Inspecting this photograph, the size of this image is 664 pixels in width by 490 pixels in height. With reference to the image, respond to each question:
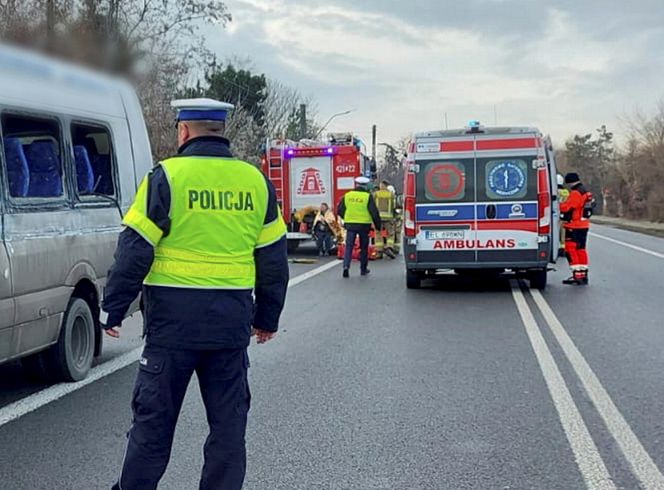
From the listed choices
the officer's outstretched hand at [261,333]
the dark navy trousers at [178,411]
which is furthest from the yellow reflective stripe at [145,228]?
the officer's outstretched hand at [261,333]

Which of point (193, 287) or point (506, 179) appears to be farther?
point (506, 179)

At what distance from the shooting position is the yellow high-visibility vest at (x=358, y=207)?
16.0 meters

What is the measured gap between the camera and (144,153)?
832 cm

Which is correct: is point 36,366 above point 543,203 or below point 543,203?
below

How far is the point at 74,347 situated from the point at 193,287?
374 centimetres

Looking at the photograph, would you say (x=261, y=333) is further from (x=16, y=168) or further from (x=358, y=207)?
(x=358, y=207)

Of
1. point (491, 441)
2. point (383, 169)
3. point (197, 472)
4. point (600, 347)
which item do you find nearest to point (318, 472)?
point (197, 472)

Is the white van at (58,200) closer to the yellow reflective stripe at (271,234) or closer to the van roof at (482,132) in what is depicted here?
the yellow reflective stripe at (271,234)

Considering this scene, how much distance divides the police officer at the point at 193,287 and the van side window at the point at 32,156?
8.77ft

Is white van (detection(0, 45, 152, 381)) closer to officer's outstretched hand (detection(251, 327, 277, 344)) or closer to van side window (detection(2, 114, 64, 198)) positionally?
van side window (detection(2, 114, 64, 198))

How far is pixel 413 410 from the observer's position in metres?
6.29

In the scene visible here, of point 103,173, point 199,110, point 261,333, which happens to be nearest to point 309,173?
point 103,173

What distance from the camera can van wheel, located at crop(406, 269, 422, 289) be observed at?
13.9 metres

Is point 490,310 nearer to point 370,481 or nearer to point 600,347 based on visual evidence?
point 600,347
